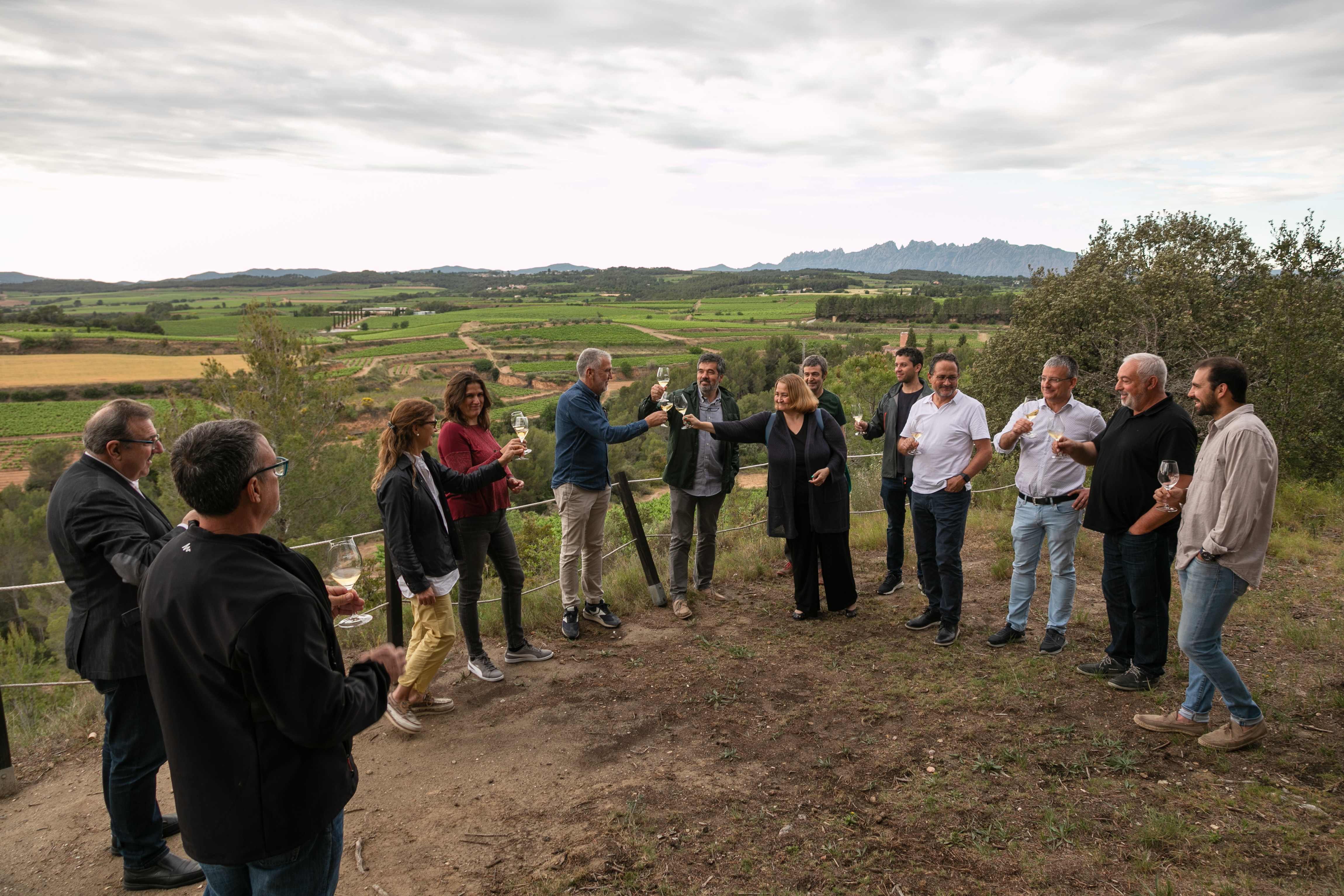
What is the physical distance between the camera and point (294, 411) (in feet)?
105

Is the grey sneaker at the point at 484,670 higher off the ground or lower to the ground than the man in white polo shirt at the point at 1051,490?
lower

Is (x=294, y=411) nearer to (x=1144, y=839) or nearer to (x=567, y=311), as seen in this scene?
(x=1144, y=839)

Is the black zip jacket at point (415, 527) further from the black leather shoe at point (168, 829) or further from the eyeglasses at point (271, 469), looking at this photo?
the eyeglasses at point (271, 469)

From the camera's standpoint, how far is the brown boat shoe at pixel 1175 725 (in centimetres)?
403

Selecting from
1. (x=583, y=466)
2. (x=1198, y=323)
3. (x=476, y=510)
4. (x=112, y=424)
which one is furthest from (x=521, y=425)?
(x=1198, y=323)

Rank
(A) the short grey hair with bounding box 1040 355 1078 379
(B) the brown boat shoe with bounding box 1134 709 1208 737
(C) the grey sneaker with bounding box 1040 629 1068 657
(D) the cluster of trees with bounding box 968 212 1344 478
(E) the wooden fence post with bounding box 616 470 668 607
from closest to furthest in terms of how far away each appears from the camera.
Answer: (B) the brown boat shoe with bounding box 1134 709 1208 737 < (A) the short grey hair with bounding box 1040 355 1078 379 < (C) the grey sneaker with bounding box 1040 629 1068 657 < (E) the wooden fence post with bounding box 616 470 668 607 < (D) the cluster of trees with bounding box 968 212 1344 478

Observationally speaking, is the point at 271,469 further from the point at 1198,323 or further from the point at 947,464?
the point at 1198,323

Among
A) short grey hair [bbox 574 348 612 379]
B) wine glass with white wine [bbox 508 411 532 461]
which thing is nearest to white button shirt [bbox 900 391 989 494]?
short grey hair [bbox 574 348 612 379]

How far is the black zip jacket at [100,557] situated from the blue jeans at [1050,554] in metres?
5.17

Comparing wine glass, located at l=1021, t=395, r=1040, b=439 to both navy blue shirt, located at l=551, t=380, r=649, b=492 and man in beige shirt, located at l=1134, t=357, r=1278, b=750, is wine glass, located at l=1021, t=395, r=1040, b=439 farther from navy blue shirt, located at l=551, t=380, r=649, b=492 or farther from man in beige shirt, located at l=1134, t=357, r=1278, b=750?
navy blue shirt, located at l=551, t=380, r=649, b=492

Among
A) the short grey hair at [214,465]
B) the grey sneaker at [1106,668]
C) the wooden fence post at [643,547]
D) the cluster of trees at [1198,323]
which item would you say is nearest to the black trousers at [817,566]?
the wooden fence post at [643,547]

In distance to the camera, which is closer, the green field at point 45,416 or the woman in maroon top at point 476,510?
the woman in maroon top at point 476,510

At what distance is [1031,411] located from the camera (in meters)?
5.13

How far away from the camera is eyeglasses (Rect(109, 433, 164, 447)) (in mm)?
3102
